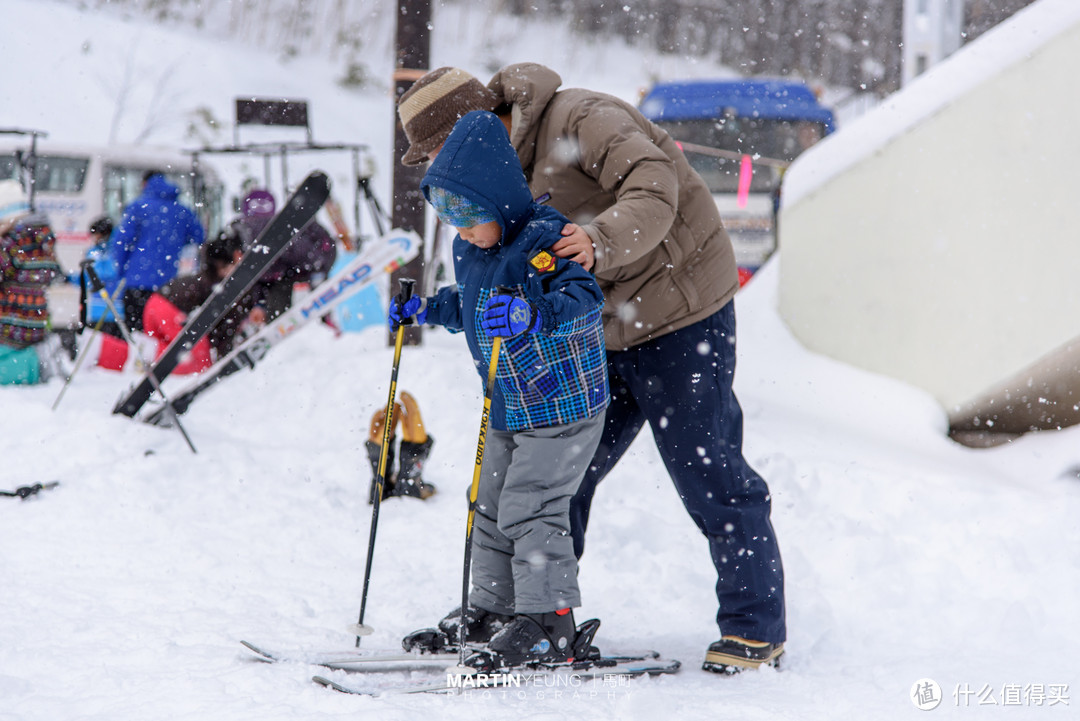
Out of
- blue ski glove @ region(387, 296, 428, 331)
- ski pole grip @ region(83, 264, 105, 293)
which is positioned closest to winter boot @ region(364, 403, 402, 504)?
blue ski glove @ region(387, 296, 428, 331)

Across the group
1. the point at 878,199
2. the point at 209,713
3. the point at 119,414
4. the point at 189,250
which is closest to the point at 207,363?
the point at 189,250

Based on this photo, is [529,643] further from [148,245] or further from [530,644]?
[148,245]

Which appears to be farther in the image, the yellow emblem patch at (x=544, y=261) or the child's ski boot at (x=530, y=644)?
the child's ski boot at (x=530, y=644)

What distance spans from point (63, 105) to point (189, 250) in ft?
91.5

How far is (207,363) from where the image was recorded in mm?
7688

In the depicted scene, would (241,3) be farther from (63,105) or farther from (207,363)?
(207,363)

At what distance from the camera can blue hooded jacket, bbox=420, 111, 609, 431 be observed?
2.08m

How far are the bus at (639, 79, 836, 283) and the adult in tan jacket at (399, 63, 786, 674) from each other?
819 cm

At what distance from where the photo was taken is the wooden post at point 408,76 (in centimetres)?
606

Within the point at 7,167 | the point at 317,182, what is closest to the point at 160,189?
the point at 317,182

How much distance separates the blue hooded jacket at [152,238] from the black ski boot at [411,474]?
16.2 ft

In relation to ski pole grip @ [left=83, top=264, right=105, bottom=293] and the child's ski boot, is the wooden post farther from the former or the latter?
the child's ski boot

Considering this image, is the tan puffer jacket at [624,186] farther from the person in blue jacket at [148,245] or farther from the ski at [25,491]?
the person in blue jacket at [148,245]

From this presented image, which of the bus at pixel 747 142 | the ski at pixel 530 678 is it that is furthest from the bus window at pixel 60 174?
the ski at pixel 530 678
